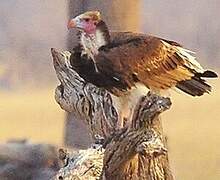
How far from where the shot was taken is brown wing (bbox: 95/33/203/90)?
1.22 m

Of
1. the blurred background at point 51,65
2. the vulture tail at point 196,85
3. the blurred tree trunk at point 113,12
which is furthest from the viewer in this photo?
the blurred background at point 51,65

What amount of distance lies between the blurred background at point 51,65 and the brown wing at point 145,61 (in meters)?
0.39

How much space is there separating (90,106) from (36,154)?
387 mm

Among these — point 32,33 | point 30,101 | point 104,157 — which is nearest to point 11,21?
point 32,33

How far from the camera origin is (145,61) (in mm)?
1262

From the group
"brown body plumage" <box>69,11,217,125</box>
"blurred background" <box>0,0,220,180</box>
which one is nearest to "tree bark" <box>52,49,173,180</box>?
"brown body plumage" <box>69,11,217,125</box>

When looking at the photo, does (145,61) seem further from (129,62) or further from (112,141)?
(112,141)

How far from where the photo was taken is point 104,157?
3.91ft

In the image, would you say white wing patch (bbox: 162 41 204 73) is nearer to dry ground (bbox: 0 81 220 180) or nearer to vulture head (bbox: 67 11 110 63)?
vulture head (bbox: 67 11 110 63)

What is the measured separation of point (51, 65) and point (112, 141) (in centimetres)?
59

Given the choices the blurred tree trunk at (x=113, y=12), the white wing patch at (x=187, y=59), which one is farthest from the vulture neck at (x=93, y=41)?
the blurred tree trunk at (x=113, y=12)

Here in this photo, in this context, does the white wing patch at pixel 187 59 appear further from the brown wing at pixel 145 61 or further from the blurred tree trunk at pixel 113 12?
the blurred tree trunk at pixel 113 12

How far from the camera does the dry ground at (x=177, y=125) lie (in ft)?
5.76

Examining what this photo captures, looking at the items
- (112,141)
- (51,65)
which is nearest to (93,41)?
(112,141)
